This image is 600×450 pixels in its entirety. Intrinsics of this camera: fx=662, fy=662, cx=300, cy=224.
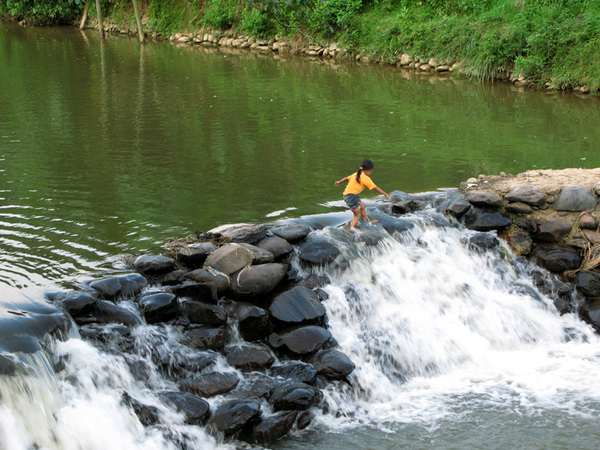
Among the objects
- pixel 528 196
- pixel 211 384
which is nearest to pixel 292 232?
pixel 211 384

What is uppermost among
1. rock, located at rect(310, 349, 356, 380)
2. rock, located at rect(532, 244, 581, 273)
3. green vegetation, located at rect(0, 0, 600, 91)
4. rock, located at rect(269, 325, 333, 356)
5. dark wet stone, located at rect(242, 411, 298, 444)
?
green vegetation, located at rect(0, 0, 600, 91)

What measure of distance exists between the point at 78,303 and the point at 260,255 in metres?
2.21

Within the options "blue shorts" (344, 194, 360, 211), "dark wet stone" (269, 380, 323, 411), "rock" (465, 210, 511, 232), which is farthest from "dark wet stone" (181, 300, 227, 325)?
"rock" (465, 210, 511, 232)

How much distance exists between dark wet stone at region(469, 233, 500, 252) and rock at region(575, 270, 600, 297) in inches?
46.3

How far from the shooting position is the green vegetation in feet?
63.8

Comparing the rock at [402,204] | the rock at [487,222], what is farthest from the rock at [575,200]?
the rock at [402,204]

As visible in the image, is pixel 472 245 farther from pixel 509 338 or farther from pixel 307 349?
pixel 307 349

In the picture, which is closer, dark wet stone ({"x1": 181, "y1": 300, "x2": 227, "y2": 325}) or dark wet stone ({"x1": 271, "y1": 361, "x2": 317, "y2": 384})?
dark wet stone ({"x1": 271, "y1": 361, "x2": 317, "y2": 384})

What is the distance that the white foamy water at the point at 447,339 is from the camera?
6.82 metres

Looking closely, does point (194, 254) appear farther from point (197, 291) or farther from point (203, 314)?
point (203, 314)

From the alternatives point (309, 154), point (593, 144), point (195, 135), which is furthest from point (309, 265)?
point (593, 144)

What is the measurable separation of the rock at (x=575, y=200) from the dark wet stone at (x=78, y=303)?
673cm

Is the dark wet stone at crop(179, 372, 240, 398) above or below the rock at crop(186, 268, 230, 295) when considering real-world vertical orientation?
below

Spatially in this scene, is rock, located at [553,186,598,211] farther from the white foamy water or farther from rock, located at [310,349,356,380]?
rock, located at [310,349,356,380]
